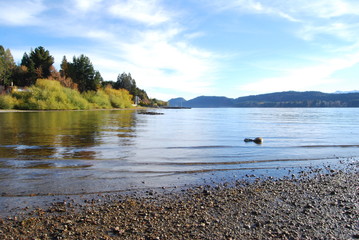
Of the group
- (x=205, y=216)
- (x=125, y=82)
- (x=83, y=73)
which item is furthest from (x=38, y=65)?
(x=205, y=216)

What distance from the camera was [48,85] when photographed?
270ft

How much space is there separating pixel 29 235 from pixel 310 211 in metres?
5.89

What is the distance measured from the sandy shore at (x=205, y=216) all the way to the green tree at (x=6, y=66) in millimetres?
105103

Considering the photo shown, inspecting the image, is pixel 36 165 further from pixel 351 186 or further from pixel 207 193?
pixel 351 186

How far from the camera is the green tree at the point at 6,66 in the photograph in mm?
91350

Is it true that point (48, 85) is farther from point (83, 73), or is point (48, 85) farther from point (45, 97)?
point (83, 73)

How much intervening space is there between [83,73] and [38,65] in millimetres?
19675

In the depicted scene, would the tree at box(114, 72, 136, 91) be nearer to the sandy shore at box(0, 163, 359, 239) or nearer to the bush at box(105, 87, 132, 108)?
the bush at box(105, 87, 132, 108)

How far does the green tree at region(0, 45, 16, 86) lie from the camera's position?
91.3m

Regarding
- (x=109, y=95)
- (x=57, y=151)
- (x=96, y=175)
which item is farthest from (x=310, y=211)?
(x=109, y=95)

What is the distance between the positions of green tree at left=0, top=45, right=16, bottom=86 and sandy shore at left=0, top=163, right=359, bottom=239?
345 feet

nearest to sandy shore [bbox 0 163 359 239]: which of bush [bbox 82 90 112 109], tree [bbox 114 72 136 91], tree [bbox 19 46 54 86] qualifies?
bush [bbox 82 90 112 109]

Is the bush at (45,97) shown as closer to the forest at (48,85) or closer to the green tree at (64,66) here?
the forest at (48,85)

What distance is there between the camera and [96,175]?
8789 millimetres
